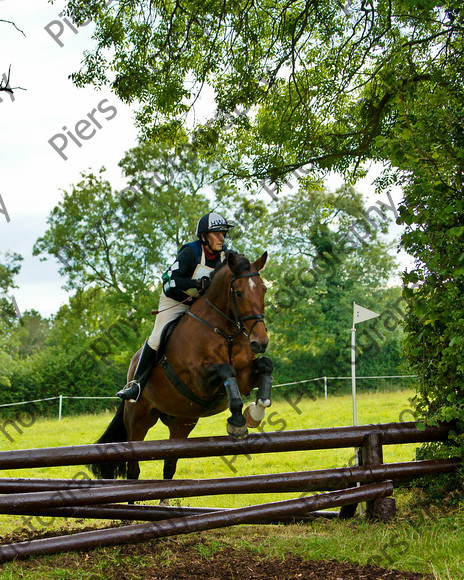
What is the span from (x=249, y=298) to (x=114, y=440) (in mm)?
2618

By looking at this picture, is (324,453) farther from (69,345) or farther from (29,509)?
(69,345)

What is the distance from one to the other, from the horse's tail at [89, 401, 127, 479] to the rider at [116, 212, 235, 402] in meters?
0.80

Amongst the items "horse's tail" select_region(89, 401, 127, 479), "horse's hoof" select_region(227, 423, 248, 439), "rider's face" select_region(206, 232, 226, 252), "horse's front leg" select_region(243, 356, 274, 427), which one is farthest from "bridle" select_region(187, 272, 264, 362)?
"horse's tail" select_region(89, 401, 127, 479)

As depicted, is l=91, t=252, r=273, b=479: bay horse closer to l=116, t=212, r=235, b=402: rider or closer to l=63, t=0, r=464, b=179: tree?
l=116, t=212, r=235, b=402: rider

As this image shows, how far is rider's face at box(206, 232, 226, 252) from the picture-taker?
4723 millimetres

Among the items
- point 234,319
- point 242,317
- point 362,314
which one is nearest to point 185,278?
point 234,319

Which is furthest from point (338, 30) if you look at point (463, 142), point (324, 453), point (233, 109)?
point (324, 453)

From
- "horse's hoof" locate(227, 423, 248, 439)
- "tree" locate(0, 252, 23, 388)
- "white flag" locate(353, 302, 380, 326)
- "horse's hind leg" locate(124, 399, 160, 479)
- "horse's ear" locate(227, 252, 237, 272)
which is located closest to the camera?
"horse's hoof" locate(227, 423, 248, 439)

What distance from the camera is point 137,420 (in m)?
5.39

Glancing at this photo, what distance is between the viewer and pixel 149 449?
3713 millimetres

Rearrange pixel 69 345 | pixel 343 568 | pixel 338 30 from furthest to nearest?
pixel 69 345, pixel 338 30, pixel 343 568

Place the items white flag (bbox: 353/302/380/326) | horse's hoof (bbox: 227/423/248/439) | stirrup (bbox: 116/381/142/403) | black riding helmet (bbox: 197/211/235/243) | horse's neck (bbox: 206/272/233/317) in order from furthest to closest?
white flag (bbox: 353/302/380/326) → stirrup (bbox: 116/381/142/403) → black riding helmet (bbox: 197/211/235/243) → horse's neck (bbox: 206/272/233/317) → horse's hoof (bbox: 227/423/248/439)

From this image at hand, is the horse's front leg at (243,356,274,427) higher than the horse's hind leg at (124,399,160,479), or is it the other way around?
the horse's front leg at (243,356,274,427)

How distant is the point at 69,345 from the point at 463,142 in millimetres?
22477
